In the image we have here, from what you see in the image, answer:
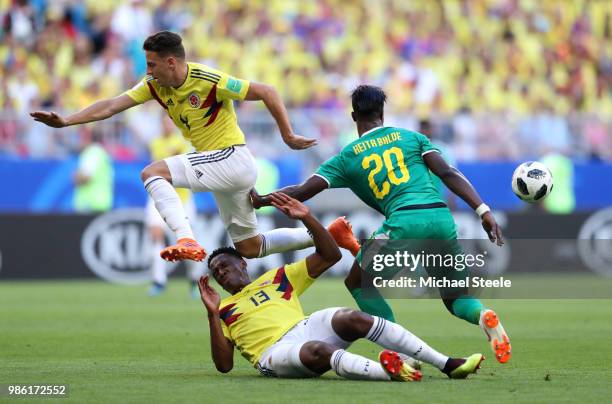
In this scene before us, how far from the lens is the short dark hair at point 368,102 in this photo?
29.3 ft

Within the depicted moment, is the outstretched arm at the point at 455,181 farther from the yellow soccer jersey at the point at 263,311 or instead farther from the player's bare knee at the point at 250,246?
the player's bare knee at the point at 250,246

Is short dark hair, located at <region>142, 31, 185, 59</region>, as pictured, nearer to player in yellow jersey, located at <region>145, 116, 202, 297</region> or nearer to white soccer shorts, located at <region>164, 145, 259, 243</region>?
white soccer shorts, located at <region>164, 145, 259, 243</region>

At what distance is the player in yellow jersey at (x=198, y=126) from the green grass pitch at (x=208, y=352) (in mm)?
1255

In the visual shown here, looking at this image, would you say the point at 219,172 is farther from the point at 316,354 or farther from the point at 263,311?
the point at 316,354

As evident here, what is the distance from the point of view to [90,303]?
1575 centimetres

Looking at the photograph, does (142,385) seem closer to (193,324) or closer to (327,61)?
(193,324)

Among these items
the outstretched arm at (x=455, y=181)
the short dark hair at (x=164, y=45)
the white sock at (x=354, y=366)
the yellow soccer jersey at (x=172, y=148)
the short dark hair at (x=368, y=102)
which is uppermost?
the short dark hair at (x=164, y=45)

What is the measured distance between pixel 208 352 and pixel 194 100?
2.23m

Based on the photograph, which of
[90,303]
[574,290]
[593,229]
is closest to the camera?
[90,303]

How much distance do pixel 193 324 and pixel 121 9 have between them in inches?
438

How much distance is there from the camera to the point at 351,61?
23.6 metres

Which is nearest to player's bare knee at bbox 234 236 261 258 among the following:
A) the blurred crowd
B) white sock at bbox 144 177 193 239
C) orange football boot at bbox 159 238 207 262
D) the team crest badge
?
white sock at bbox 144 177 193 239

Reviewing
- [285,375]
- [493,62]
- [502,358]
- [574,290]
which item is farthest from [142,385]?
[493,62]

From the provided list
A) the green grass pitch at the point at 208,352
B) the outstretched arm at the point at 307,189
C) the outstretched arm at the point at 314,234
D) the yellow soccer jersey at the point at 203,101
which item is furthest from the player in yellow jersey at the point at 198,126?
the green grass pitch at the point at 208,352
